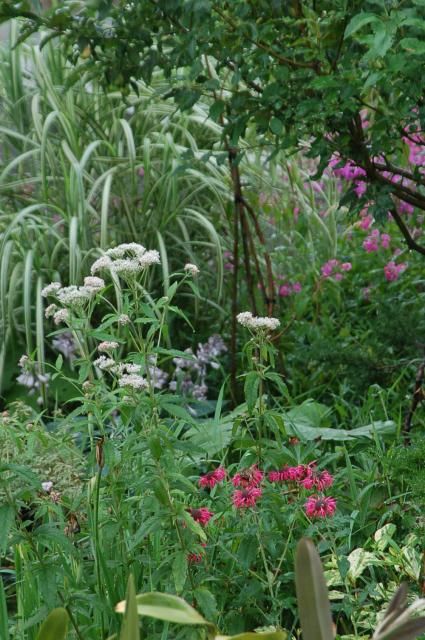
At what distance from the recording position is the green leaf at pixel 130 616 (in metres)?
1.09

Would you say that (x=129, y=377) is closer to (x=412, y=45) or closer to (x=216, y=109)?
(x=412, y=45)

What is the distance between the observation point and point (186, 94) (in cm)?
261

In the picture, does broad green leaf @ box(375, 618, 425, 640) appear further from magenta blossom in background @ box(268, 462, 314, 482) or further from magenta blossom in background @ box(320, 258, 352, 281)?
magenta blossom in background @ box(320, 258, 352, 281)

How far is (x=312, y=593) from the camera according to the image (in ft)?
3.38

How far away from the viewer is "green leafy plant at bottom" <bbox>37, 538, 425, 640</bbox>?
3.24 feet

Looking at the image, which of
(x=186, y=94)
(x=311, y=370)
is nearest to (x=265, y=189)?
(x=311, y=370)

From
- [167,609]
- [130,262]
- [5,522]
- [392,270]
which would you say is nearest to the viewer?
[167,609]

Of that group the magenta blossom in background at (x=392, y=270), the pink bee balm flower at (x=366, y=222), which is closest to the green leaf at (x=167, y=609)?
the magenta blossom in background at (x=392, y=270)

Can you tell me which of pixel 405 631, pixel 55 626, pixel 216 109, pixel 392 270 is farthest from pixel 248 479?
pixel 392 270

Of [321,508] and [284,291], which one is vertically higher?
[284,291]

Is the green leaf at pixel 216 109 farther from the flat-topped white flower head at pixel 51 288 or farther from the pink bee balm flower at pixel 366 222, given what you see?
the pink bee balm flower at pixel 366 222

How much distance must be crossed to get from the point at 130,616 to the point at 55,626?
114mm

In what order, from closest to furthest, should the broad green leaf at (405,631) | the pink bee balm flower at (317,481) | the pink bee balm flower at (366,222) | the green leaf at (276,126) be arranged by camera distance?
the broad green leaf at (405,631)
the pink bee balm flower at (317,481)
the green leaf at (276,126)
the pink bee balm flower at (366,222)

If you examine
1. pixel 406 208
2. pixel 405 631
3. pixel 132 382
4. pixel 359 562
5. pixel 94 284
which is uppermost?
pixel 406 208
